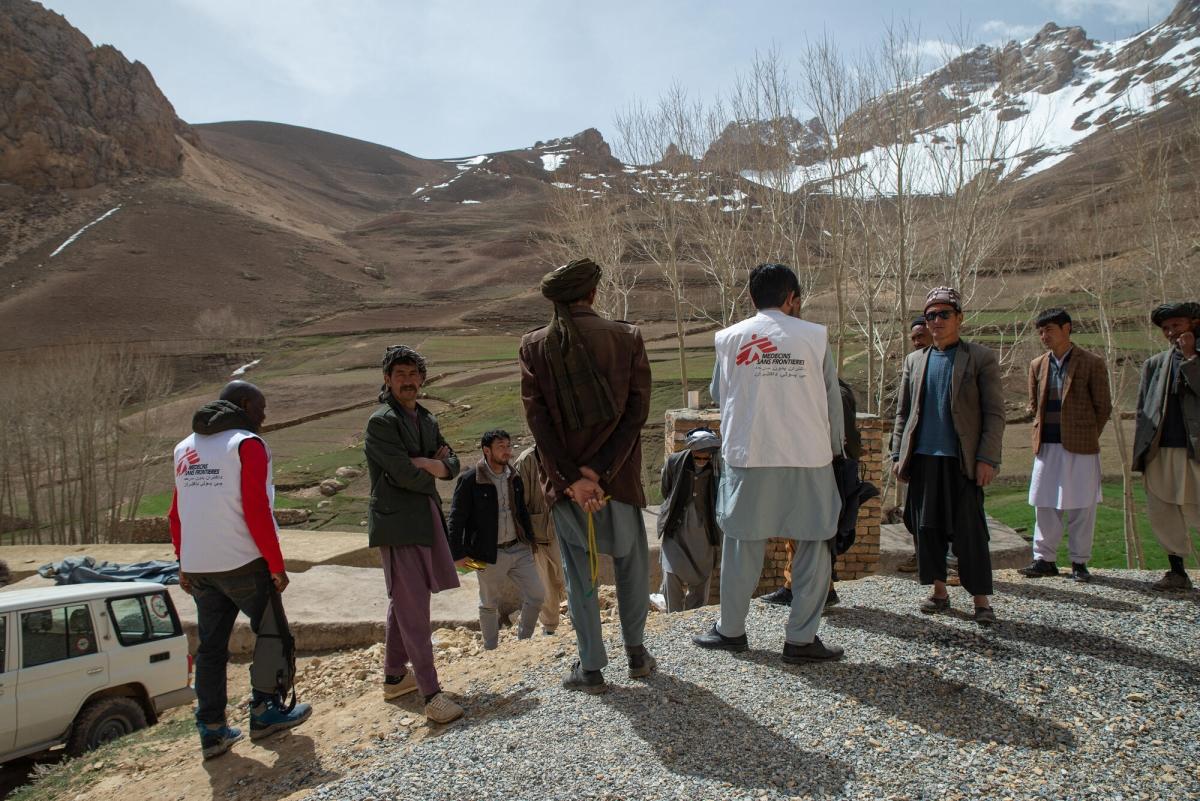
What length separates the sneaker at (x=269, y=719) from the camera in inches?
159

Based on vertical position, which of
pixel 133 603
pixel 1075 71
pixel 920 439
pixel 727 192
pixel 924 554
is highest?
pixel 1075 71

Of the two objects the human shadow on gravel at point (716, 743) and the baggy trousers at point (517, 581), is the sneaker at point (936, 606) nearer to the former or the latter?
the human shadow on gravel at point (716, 743)

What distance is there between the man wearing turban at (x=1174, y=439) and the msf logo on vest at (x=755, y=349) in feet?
10.2

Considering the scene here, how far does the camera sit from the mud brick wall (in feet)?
20.4

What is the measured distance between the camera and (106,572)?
9500mm

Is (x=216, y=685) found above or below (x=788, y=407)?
below

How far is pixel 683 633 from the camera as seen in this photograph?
13.8 feet

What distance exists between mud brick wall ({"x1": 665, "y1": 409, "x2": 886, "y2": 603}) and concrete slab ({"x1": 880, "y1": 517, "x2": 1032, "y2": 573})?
62cm

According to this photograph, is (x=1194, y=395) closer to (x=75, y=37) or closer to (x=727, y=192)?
(x=727, y=192)

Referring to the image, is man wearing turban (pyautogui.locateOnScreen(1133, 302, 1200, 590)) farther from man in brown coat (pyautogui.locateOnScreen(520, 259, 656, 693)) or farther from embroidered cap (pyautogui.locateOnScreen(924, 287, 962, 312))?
man in brown coat (pyautogui.locateOnScreen(520, 259, 656, 693))

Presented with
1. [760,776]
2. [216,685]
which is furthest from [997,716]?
[216,685]

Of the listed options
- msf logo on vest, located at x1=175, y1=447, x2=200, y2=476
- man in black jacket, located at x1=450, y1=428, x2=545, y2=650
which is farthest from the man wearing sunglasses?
msf logo on vest, located at x1=175, y1=447, x2=200, y2=476

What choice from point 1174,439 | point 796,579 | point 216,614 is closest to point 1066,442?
point 1174,439

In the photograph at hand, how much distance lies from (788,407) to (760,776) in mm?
1527
